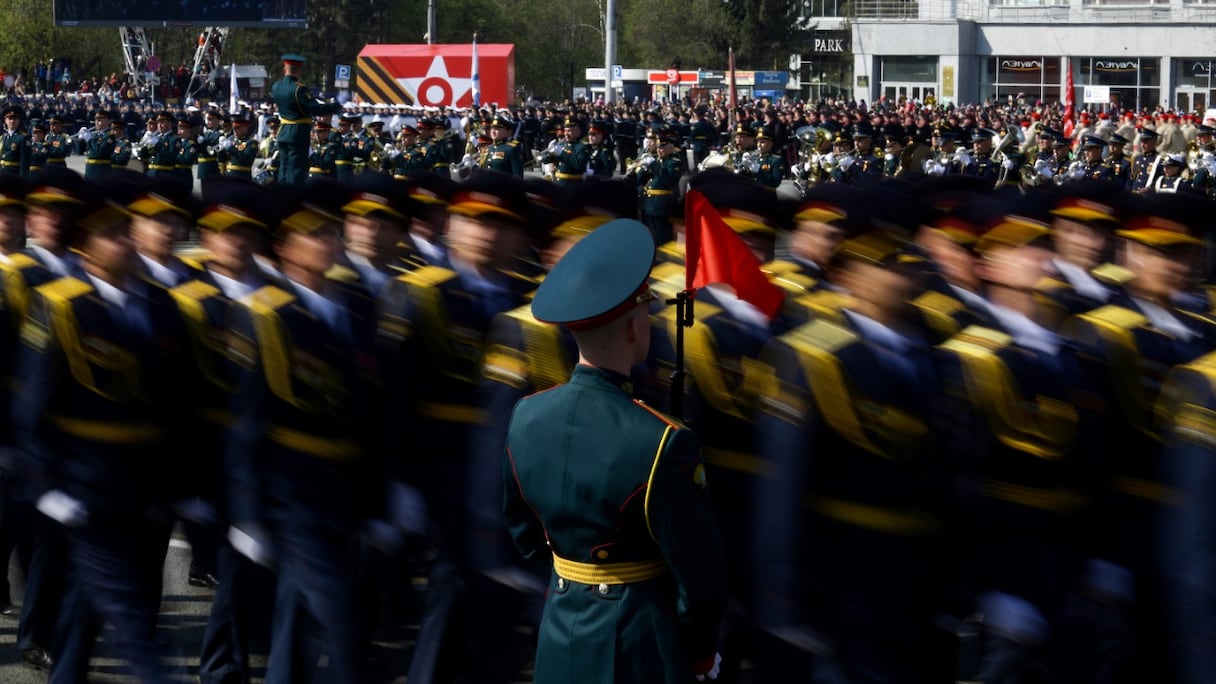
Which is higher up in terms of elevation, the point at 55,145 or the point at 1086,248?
the point at 55,145

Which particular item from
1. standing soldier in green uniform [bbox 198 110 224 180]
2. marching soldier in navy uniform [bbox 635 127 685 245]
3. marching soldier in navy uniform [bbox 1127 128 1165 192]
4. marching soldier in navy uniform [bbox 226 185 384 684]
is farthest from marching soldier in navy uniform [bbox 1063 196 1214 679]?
standing soldier in green uniform [bbox 198 110 224 180]

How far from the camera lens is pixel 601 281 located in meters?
3.16

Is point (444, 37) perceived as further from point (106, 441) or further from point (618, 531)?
point (618, 531)

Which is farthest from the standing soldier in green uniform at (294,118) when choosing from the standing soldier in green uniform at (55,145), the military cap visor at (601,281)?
the military cap visor at (601,281)

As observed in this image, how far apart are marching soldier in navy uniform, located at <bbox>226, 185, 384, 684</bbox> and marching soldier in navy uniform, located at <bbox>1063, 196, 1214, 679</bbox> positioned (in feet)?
6.88

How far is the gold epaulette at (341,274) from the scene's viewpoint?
5230 millimetres

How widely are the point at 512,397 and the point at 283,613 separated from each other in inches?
38.3

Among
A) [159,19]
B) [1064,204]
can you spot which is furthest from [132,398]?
[159,19]

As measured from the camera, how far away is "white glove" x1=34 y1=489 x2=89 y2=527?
16.3ft

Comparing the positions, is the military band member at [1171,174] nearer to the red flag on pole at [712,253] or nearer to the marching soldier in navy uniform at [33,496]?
the marching soldier in navy uniform at [33,496]

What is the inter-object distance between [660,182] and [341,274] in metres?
11.5

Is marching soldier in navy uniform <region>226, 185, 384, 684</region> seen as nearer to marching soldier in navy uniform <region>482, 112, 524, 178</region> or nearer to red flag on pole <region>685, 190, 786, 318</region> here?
red flag on pole <region>685, 190, 786, 318</region>

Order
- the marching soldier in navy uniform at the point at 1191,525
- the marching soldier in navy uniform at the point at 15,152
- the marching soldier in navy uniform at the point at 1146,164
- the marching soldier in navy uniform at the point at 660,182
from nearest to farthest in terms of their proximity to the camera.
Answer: the marching soldier in navy uniform at the point at 1191,525 < the marching soldier in navy uniform at the point at 660,182 < the marching soldier in navy uniform at the point at 1146,164 < the marching soldier in navy uniform at the point at 15,152

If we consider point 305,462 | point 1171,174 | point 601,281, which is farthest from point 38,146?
point 601,281
